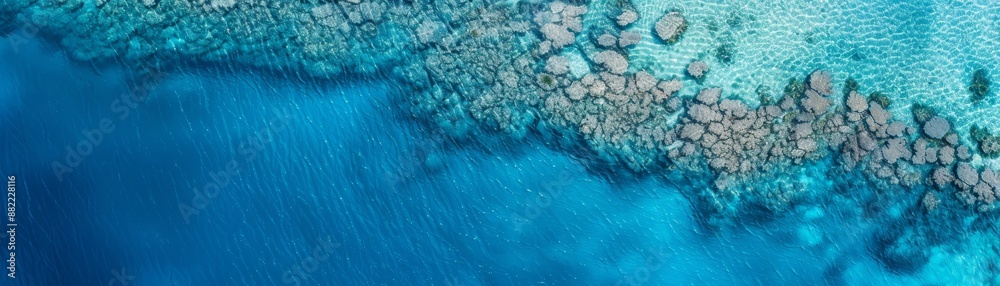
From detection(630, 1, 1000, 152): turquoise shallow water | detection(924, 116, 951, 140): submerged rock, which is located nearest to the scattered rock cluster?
detection(924, 116, 951, 140): submerged rock

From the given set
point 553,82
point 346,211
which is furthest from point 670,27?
point 346,211

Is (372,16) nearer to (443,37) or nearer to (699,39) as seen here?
(443,37)

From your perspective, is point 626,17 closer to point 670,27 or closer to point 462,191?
point 670,27

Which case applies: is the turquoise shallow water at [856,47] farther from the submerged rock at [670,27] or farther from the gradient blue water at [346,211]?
the gradient blue water at [346,211]

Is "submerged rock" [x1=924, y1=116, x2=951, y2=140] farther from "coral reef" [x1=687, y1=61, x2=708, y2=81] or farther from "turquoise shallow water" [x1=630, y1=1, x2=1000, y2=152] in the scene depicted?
"coral reef" [x1=687, y1=61, x2=708, y2=81]

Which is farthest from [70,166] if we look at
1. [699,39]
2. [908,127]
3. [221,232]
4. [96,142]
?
[908,127]

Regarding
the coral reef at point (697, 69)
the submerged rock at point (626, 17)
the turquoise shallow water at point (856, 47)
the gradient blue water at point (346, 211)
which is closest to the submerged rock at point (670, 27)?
the turquoise shallow water at point (856, 47)

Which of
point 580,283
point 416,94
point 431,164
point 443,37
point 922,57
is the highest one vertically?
point 443,37
